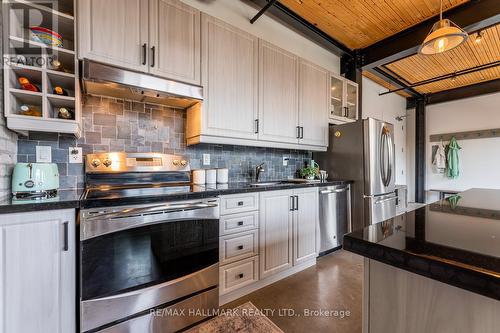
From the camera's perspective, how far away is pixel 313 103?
9.59 ft

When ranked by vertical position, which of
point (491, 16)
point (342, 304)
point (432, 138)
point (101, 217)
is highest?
point (491, 16)

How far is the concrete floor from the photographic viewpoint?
63.5 inches

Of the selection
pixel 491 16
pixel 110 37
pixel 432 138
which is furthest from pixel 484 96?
pixel 110 37

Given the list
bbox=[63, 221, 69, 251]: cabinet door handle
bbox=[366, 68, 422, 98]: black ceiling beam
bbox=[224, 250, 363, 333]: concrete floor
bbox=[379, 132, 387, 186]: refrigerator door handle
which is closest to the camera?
bbox=[63, 221, 69, 251]: cabinet door handle

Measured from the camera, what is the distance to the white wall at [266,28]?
2408 mm

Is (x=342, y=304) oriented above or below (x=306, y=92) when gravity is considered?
below

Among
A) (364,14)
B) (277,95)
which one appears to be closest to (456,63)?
(364,14)

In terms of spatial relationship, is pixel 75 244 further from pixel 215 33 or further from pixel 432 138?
pixel 432 138

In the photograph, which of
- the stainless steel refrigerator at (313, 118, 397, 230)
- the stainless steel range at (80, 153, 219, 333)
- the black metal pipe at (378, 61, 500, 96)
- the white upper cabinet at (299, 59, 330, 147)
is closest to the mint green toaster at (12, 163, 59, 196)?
the stainless steel range at (80, 153, 219, 333)

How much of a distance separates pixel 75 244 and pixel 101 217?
19 centimetres

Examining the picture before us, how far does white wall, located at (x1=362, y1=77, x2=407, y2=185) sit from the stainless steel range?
436 centimetres

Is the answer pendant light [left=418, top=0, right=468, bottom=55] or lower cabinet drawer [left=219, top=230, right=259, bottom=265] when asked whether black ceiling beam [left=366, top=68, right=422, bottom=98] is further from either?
lower cabinet drawer [left=219, top=230, right=259, bottom=265]

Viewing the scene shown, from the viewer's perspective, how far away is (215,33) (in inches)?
81.3

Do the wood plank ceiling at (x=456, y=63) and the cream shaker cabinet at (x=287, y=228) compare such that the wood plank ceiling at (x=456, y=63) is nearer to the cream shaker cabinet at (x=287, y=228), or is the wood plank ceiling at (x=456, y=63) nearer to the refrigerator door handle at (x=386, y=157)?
the refrigerator door handle at (x=386, y=157)
